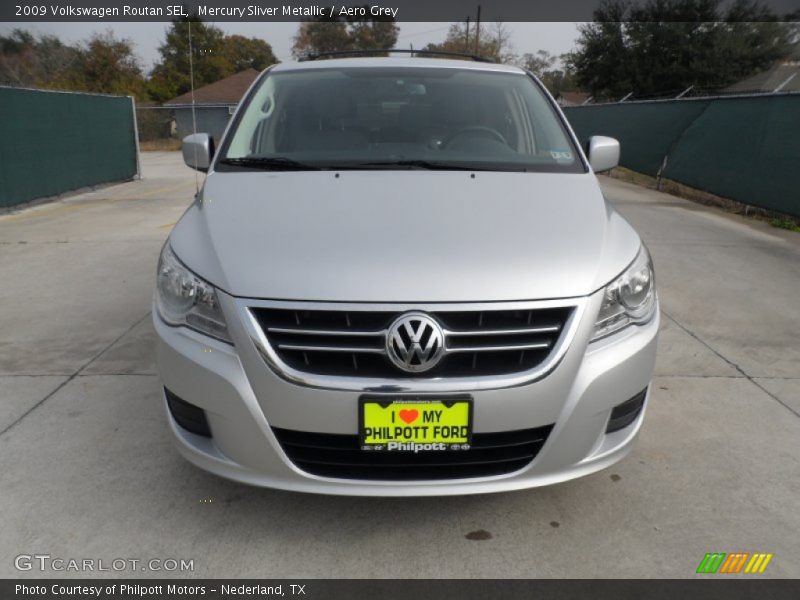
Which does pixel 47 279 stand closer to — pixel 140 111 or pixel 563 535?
pixel 563 535

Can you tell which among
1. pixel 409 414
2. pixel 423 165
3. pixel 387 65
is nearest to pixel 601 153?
pixel 423 165

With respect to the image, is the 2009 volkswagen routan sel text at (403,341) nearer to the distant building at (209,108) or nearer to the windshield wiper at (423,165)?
the windshield wiper at (423,165)

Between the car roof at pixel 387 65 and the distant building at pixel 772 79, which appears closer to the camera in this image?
the car roof at pixel 387 65

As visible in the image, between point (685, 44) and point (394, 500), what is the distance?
Answer: 121 ft

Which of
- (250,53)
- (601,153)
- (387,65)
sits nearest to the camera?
(601,153)

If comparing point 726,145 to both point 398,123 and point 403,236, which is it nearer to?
point 398,123

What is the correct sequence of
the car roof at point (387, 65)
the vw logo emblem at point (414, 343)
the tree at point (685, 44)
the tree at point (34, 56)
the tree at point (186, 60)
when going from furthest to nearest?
1. the tree at point (186, 60)
2. the tree at point (34, 56)
3. the tree at point (685, 44)
4. the car roof at point (387, 65)
5. the vw logo emblem at point (414, 343)

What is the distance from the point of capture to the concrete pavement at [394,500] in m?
2.38

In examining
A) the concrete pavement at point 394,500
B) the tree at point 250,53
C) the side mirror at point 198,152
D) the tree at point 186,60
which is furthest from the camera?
the tree at point 250,53

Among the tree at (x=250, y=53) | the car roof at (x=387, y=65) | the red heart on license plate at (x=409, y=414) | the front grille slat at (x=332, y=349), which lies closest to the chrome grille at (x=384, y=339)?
the front grille slat at (x=332, y=349)

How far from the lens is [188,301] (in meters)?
2.35

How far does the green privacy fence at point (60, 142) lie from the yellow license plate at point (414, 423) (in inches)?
395

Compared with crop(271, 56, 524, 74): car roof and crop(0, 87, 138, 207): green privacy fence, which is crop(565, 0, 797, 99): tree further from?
crop(271, 56, 524, 74): car roof
